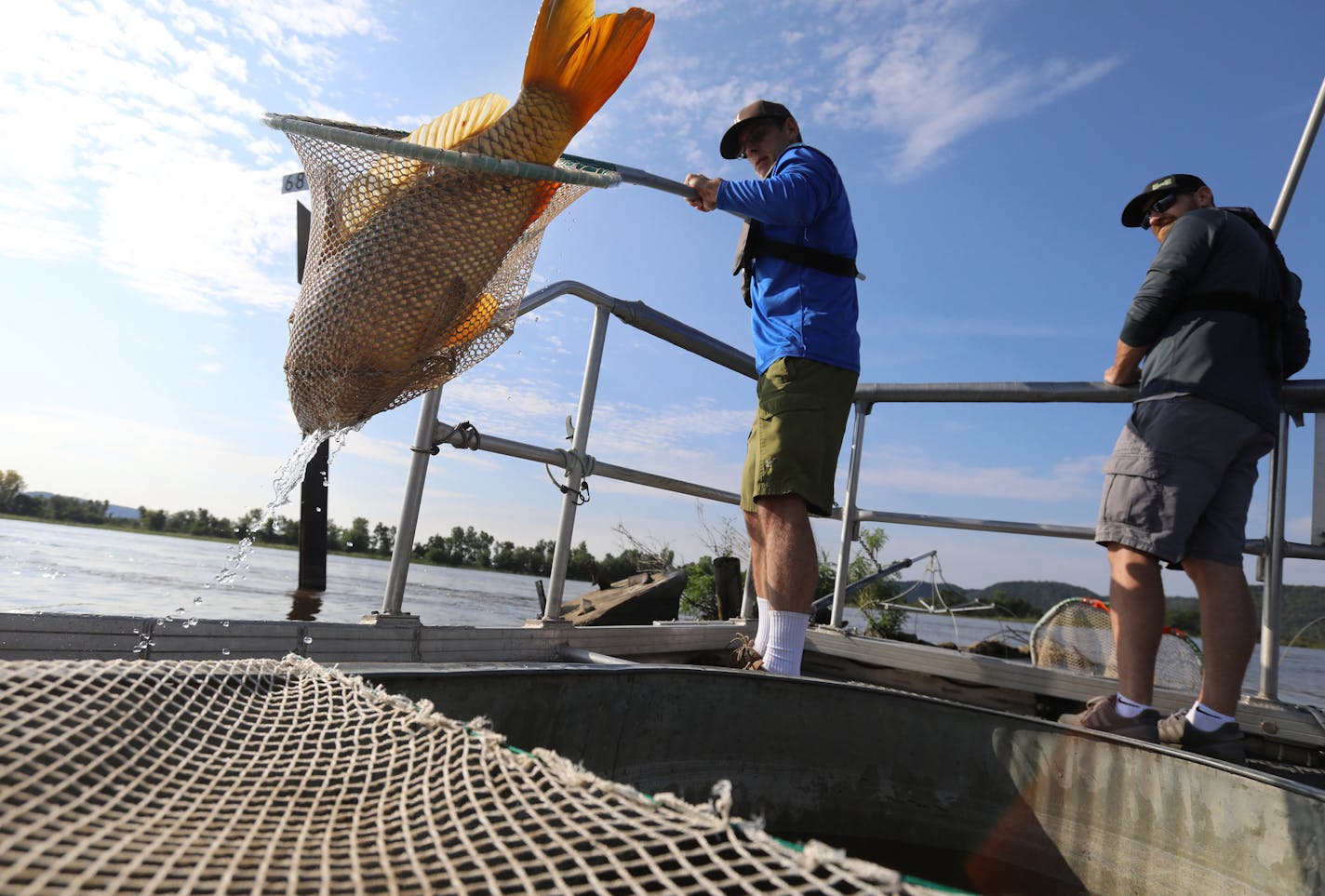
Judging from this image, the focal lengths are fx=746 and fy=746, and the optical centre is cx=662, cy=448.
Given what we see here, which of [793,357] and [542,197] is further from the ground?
[542,197]

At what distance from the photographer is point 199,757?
2.12ft

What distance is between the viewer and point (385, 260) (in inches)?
55.8

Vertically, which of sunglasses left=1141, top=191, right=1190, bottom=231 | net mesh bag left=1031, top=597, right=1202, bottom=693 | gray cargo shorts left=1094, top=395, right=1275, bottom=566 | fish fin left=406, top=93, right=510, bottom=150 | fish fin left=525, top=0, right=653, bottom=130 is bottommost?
net mesh bag left=1031, top=597, right=1202, bottom=693

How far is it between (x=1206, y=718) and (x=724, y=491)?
1706 millimetres

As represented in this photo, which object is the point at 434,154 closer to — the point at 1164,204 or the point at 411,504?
the point at 411,504

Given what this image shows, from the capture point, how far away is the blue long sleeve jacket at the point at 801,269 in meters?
1.96

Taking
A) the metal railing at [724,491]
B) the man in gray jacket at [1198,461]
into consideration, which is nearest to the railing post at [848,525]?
the metal railing at [724,491]

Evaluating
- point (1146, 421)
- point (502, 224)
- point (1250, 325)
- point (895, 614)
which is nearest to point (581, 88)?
point (502, 224)

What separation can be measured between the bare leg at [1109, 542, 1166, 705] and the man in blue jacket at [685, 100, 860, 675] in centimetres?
72

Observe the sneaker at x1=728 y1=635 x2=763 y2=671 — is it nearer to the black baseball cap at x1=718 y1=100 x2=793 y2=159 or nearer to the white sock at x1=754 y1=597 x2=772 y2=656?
the white sock at x1=754 y1=597 x2=772 y2=656

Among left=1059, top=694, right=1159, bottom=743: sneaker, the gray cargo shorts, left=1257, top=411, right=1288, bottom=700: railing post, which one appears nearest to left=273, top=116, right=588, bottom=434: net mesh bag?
the gray cargo shorts

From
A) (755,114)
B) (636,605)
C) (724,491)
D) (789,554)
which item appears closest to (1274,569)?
(789,554)

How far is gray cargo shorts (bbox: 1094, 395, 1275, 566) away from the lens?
1.73 m

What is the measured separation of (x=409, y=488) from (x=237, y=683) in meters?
1.17
